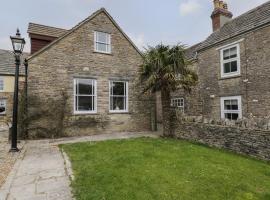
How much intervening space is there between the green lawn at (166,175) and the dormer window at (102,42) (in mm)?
7351

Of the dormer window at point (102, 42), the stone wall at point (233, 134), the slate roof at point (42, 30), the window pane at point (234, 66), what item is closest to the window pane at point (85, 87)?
the dormer window at point (102, 42)

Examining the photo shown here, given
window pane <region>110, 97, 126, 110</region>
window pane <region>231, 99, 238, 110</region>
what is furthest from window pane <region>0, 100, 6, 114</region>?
window pane <region>231, 99, 238, 110</region>

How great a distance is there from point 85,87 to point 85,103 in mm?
965

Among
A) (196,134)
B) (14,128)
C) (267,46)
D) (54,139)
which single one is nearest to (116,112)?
(54,139)

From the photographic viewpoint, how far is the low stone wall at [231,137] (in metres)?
6.79

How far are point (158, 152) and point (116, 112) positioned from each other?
19.9 ft

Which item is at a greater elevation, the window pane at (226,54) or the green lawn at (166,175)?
the window pane at (226,54)

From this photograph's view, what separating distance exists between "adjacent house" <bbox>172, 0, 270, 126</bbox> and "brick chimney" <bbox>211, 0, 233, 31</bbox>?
2.78 ft

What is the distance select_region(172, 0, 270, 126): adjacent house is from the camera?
10.8 meters

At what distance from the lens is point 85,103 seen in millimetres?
12375

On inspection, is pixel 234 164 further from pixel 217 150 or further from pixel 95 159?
pixel 95 159

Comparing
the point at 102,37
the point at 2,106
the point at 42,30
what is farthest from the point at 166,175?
the point at 2,106

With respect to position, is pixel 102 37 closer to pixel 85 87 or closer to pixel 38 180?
pixel 85 87

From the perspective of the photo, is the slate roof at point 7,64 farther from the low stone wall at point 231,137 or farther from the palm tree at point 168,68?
the low stone wall at point 231,137
